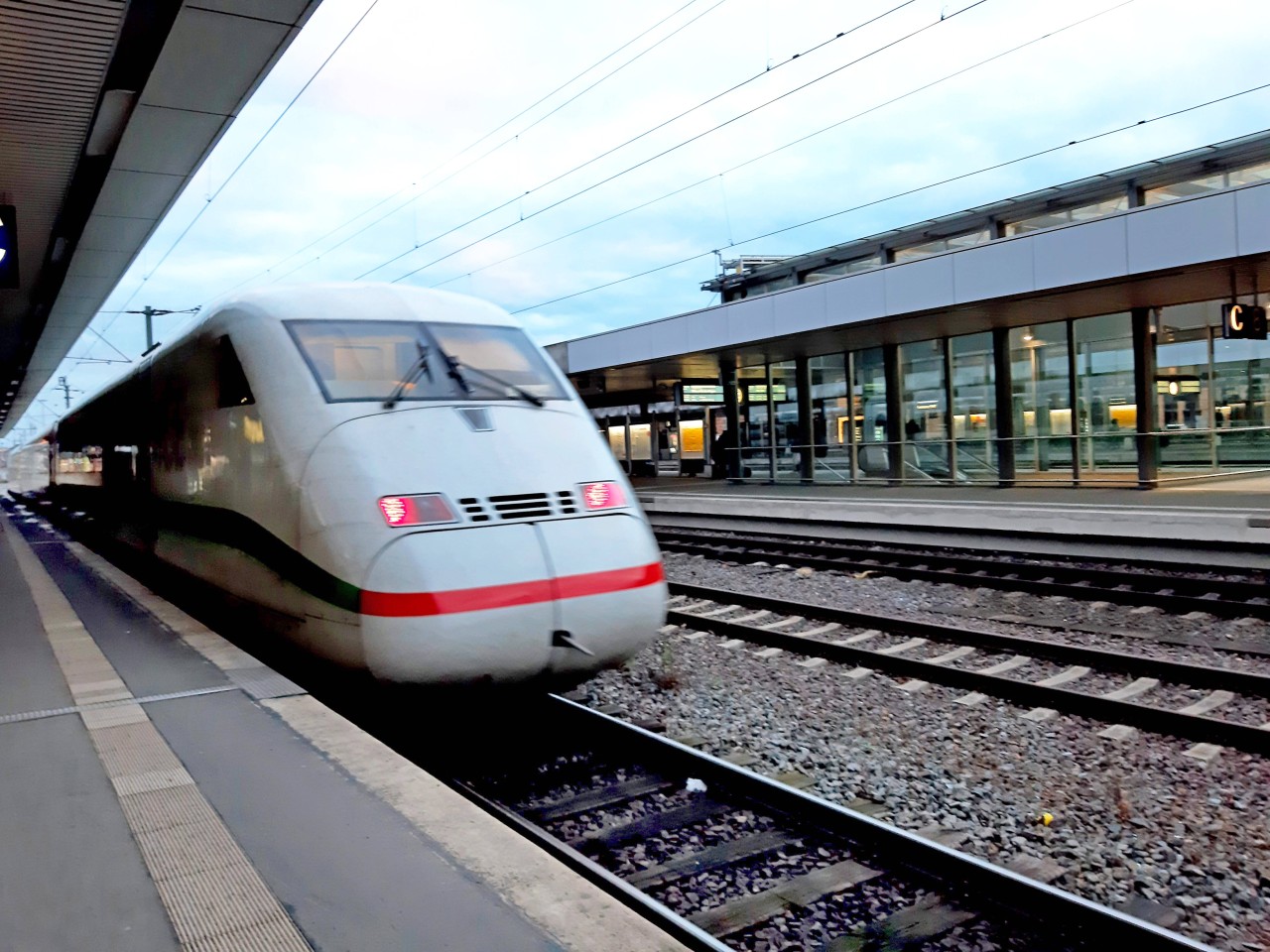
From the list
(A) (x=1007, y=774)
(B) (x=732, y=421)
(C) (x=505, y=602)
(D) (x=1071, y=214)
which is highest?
(D) (x=1071, y=214)

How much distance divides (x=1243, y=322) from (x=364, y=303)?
553 inches

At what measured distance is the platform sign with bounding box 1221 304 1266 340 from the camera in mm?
14680

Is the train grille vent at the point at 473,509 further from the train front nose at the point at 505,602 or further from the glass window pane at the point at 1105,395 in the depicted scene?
the glass window pane at the point at 1105,395

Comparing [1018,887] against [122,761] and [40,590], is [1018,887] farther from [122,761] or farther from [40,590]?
[40,590]

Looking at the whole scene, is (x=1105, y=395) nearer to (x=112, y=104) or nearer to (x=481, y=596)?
(x=112, y=104)

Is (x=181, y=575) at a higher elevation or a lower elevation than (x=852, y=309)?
lower

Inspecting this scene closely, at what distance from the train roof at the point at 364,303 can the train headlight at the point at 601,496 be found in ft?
5.27

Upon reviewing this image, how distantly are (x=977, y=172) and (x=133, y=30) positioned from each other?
44.5 ft

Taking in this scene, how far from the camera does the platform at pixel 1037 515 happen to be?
1149 cm

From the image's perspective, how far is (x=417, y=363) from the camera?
5.71 metres

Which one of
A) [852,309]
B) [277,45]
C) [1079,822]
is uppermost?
[277,45]

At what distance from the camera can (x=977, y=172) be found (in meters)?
17.1

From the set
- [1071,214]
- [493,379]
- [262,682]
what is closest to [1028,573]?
[493,379]

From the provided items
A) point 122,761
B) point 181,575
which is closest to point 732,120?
point 181,575
